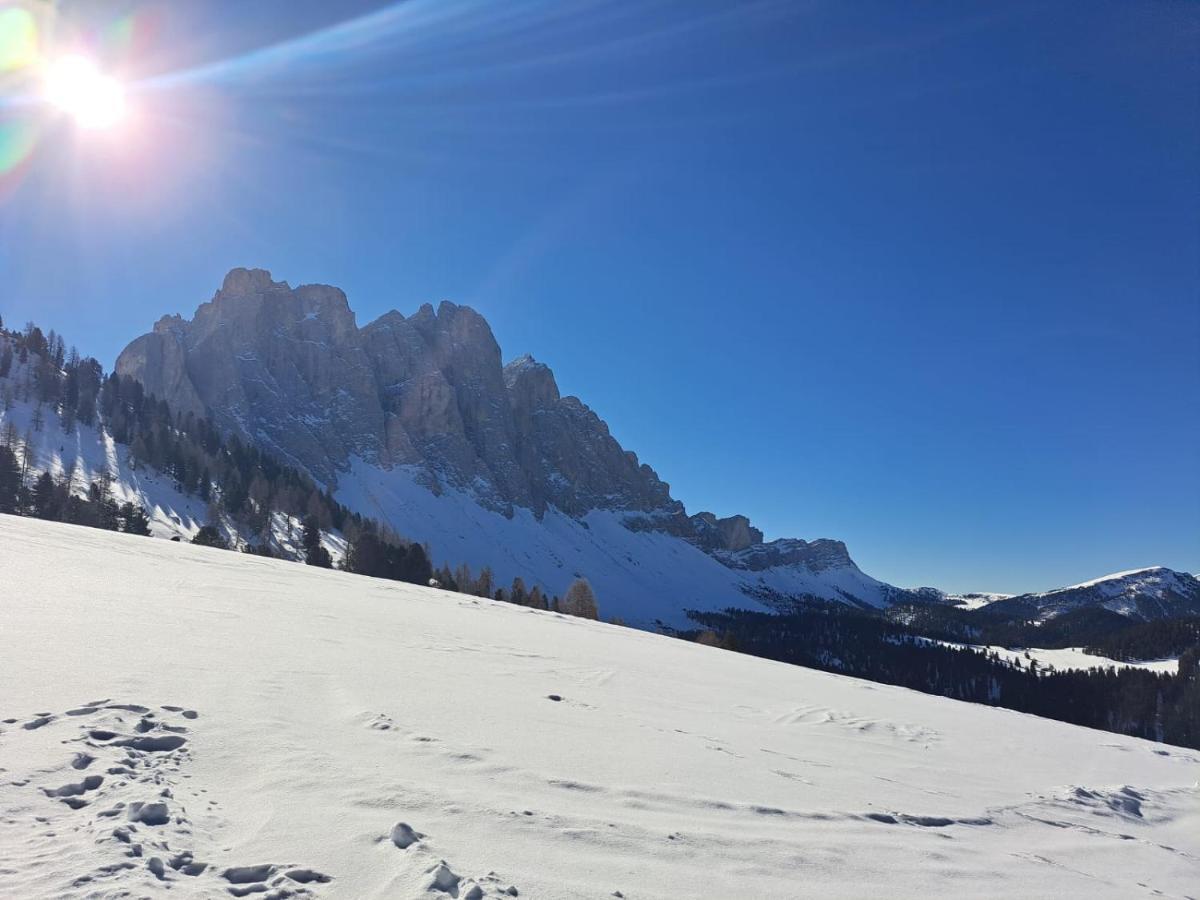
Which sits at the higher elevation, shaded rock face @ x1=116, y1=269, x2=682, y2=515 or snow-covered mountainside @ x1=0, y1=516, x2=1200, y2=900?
shaded rock face @ x1=116, y1=269, x2=682, y2=515

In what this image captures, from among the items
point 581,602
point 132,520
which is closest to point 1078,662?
point 581,602

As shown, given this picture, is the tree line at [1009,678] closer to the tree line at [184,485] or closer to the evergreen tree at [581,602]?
the evergreen tree at [581,602]

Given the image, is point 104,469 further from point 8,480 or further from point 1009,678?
point 1009,678

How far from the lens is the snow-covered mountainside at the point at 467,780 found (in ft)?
13.1

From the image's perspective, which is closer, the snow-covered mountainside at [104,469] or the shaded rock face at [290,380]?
the snow-covered mountainside at [104,469]

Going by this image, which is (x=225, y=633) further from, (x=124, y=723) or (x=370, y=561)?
(x=370, y=561)

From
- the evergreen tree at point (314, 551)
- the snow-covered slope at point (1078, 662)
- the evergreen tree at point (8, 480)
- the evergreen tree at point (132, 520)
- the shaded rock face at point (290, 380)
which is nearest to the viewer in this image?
the evergreen tree at point (8, 480)

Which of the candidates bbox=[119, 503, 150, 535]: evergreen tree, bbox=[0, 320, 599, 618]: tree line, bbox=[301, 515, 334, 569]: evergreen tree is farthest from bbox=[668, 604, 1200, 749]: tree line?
bbox=[119, 503, 150, 535]: evergreen tree

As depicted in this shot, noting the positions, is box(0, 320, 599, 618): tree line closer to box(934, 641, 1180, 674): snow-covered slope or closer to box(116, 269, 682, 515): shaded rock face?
box(116, 269, 682, 515): shaded rock face

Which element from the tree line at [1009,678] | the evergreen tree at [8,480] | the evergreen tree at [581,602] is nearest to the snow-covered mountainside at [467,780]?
the evergreen tree at [581,602]

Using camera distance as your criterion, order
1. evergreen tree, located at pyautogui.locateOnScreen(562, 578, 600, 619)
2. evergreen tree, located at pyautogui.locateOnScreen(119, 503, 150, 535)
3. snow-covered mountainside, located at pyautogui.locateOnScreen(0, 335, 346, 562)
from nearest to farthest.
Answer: evergreen tree, located at pyautogui.locateOnScreen(562, 578, 600, 619) < evergreen tree, located at pyautogui.locateOnScreen(119, 503, 150, 535) < snow-covered mountainside, located at pyautogui.locateOnScreen(0, 335, 346, 562)

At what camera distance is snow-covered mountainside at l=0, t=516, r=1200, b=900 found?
398 centimetres

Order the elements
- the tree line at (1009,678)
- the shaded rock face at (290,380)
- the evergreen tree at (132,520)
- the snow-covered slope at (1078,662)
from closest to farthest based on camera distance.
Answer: the evergreen tree at (132,520) → the tree line at (1009,678) → the snow-covered slope at (1078,662) → the shaded rock face at (290,380)

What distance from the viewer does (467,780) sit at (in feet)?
18.2
